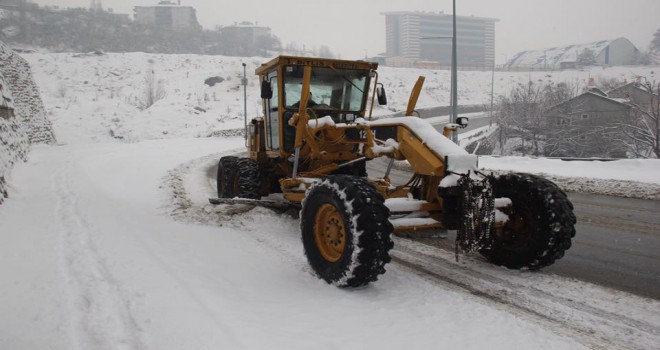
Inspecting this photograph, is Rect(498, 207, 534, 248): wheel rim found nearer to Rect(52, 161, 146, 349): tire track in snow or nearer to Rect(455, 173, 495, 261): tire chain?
Rect(455, 173, 495, 261): tire chain

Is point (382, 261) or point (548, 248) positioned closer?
point (382, 261)

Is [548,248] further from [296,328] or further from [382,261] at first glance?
[296,328]

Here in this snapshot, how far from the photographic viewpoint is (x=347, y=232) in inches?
169

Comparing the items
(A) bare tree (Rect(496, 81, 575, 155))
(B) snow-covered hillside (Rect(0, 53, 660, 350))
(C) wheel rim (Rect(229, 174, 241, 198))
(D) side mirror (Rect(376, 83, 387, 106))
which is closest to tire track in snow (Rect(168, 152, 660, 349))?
(B) snow-covered hillside (Rect(0, 53, 660, 350))

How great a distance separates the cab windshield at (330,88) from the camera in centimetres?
711

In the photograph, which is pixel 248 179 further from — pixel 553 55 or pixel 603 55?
pixel 553 55

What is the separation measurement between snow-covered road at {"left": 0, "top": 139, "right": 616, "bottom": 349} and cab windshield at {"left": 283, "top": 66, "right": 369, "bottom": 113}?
1.83 metres

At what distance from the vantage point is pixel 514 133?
125 ft

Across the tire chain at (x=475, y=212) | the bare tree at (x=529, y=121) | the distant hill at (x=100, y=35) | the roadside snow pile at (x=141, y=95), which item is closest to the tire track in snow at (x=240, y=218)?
the tire chain at (x=475, y=212)

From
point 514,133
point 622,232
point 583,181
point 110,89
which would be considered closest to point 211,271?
point 622,232

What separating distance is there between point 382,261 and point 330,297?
561mm

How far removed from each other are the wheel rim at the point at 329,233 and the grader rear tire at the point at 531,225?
147 cm

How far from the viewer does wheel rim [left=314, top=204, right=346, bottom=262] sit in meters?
4.65

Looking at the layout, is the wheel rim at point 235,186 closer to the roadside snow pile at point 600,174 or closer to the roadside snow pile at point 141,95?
the roadside snow pile at point 600,174
